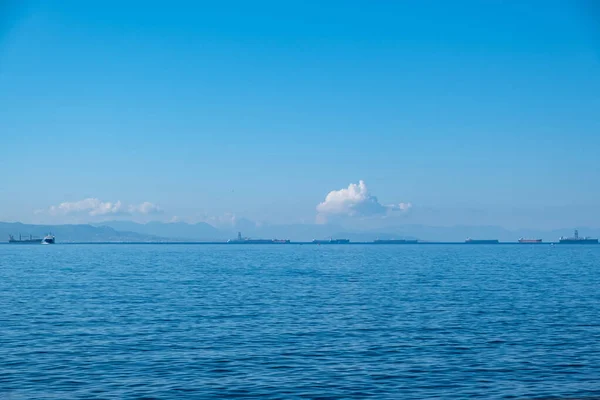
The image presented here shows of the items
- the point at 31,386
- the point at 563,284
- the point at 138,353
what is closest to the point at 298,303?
the point at 138,353

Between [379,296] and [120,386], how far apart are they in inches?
1565

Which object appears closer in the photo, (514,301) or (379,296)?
(514,301)

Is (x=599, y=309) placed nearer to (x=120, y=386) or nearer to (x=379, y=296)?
(x=379, y=296)

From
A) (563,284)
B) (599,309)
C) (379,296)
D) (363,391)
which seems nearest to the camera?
(363,391)

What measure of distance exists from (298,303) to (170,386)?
29565mm

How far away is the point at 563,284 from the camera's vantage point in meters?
79.7

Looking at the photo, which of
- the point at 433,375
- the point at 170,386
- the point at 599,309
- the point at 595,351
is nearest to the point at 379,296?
the point at 599,309

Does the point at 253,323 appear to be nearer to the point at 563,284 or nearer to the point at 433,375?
the point at 433,375

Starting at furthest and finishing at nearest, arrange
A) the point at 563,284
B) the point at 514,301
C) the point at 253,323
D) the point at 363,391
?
the point at 563,284 < the point at 514,301 < the point at 253,323 < the point at 363,391

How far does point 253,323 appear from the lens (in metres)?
42.9

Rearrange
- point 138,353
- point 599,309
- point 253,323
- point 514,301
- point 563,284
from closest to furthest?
point 138,353 → point 253,323 → point 599,309 → point 514,301 → point 563,284

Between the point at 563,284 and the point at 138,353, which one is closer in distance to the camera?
the point at 138,353

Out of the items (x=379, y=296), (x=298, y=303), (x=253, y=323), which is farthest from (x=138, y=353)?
(x=379, y=296)

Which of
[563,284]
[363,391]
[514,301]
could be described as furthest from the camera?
[563,284]
